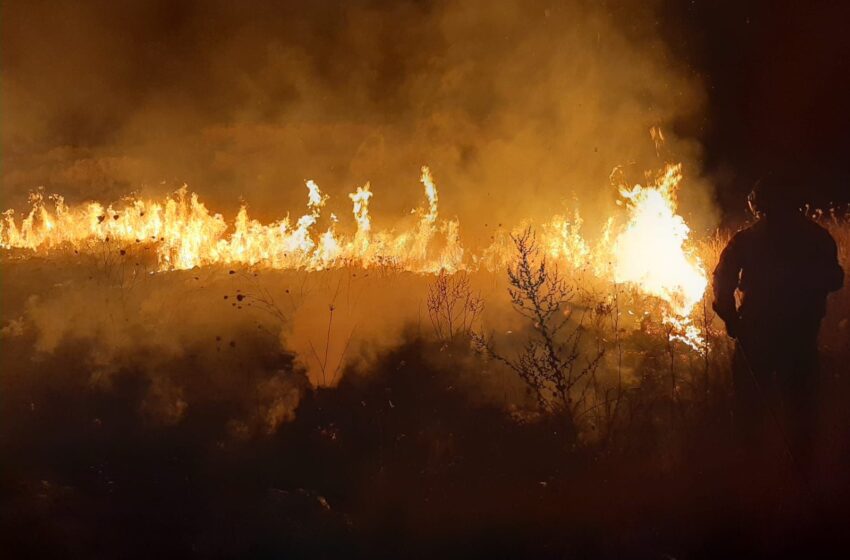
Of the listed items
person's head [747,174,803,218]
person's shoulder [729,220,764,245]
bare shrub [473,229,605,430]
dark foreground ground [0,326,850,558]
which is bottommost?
dark foreground ground [0,326,850,558]

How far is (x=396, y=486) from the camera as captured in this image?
4.27 meters

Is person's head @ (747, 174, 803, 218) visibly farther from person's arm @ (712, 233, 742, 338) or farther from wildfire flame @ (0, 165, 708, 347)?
wildfire flame @ (0, 165, 708, 347)

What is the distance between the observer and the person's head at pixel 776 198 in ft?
14.7

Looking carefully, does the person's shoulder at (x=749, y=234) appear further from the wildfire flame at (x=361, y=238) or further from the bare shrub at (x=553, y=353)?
the wildfire flame at (x=361, y=238)

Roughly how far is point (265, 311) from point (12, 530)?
3.49m

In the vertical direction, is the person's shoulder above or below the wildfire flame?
below

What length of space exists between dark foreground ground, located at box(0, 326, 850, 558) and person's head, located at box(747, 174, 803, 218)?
1.50 meters

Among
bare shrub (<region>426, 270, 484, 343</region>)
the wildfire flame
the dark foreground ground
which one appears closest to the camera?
the dark foreground ground

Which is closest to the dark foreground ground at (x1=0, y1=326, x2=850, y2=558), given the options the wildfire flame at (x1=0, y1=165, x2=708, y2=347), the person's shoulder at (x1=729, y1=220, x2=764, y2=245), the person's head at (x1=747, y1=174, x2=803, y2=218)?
the person's shoulder at (x1=729, y1=220, x2=764, y2=245)

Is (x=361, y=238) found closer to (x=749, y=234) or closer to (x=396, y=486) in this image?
Result: (x=396, y=486)

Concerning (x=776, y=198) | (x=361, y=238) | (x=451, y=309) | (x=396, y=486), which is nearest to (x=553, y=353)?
(x=396, y=486)

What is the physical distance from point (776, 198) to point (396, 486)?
138 inches

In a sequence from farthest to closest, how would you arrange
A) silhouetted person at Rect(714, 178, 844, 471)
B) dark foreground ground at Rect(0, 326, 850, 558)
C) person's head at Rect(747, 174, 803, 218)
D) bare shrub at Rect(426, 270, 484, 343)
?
bare shrub at Rect(426, 270, 484, 343), person's head at Rect(747, 174, 803, 218), silhouetted person at Rect(714, 178, 844, 471), dark foreground ground at Rect(0, 326, 850, 558)

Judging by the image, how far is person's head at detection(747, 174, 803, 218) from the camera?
448 cm
